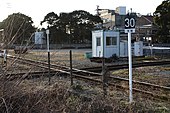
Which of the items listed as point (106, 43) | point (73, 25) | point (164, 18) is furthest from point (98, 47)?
point (73, 25)

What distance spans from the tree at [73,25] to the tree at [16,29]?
47.9 meters

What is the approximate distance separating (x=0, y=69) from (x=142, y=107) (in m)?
2.71

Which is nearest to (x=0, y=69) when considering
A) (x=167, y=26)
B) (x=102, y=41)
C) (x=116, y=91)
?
(x=116, y=91)

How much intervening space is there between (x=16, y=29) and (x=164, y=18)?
3415 cm

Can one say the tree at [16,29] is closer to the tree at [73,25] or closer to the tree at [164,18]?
the tree at [164,18]

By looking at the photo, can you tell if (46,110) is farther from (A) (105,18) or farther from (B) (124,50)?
(A) (105,18)

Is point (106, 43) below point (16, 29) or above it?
above

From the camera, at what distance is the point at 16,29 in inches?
160

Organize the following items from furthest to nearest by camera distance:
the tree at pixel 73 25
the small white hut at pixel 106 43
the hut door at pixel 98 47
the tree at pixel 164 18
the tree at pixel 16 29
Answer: the tree at pixel 73 25 < the tree at pixel 164 18 < the hut door at pixel 98 47 < the small white hut at pixel 106 43 < the tree at pixel 16 29

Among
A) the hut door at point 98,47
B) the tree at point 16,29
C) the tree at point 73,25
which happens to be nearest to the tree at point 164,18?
the hut door at point 98,47

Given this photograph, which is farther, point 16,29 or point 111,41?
point 111,41

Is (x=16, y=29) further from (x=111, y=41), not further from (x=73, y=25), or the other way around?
(x=73, y=25)

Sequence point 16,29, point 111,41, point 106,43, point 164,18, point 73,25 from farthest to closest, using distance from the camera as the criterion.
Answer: point 73,25 < point 164,18 < point 111,41 < point 106,43 < point 16,29

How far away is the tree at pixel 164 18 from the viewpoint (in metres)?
35.8
